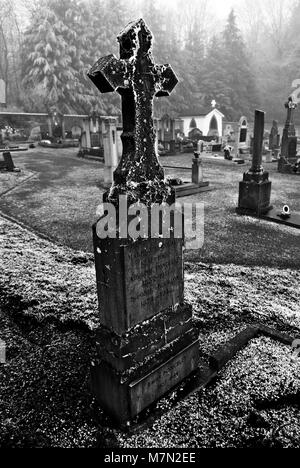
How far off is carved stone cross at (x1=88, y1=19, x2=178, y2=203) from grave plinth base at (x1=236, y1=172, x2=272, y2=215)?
6805 millimetres

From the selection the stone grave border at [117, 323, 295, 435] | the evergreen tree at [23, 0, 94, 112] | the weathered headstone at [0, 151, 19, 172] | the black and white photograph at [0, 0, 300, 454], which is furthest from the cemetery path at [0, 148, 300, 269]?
the evergreen tree at [23, 0, 94, 112]

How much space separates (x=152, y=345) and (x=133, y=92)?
2153mm

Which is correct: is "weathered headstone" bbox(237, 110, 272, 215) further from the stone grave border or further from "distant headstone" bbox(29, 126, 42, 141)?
"distant headstone" bbox(29, 126, 42, 141)

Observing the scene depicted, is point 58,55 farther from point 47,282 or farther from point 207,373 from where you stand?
point 207,373

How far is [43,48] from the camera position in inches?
1452

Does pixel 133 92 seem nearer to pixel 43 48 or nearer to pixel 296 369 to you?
pixel 296 369

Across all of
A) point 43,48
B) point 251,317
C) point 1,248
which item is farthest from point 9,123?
point 251,317

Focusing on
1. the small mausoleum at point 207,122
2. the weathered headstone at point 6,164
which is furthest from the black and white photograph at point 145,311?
the small mausoleum at point 207,122

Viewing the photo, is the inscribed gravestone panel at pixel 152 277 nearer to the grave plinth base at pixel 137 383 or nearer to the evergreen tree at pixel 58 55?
the grave plinth base at pixel 137 383

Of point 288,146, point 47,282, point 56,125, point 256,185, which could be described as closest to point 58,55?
point 56,125

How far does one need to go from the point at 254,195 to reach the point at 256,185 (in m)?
0.27

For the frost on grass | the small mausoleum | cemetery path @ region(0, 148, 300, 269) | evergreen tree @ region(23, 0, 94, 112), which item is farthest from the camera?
evergreen tree @ region(23, 0, 94, 112)

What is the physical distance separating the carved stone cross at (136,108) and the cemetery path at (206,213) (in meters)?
3.69

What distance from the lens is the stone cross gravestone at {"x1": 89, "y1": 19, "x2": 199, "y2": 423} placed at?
260cm
